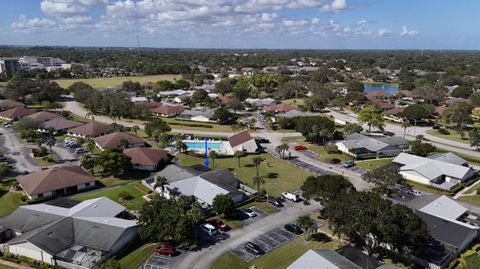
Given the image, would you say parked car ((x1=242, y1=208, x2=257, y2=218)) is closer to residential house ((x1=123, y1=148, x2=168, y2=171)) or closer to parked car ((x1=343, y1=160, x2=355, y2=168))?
residential house ((x1=123, y1=148, x2=168, y2=171))

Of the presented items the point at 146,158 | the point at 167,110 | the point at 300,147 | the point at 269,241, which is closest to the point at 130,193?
the point at 146,158

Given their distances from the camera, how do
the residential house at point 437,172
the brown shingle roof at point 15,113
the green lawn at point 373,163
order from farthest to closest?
the brown shingle roof at point 15,113, the green lawn at point 373,163, the residential house at point 437,172

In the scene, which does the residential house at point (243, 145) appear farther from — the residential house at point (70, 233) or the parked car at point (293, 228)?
the residential house at point (70, 233)

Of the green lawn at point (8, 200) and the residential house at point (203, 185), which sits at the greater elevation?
the residential house at point (203, 185)

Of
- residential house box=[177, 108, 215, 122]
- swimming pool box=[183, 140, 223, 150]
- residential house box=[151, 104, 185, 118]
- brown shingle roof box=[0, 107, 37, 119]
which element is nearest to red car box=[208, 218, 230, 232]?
swimming pool box=[183, 140, 223, 150]

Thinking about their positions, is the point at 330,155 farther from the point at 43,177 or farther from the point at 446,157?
the point at 43,177

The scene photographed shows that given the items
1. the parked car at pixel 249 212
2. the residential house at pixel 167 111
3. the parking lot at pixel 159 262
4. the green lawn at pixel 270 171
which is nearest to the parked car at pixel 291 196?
the green lawn at pixel 270 171

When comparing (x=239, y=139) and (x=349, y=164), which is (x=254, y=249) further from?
(x=239, y=139)
